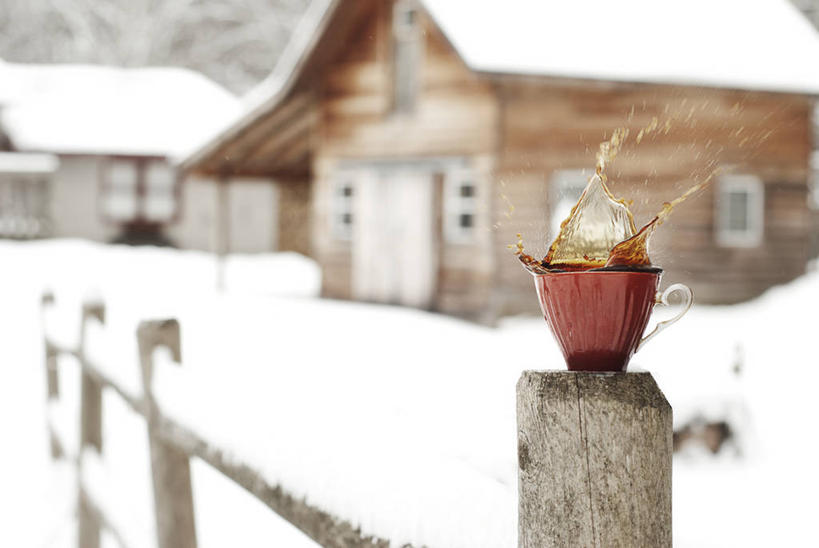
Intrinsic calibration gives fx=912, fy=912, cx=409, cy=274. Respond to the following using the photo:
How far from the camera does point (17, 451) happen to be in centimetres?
600

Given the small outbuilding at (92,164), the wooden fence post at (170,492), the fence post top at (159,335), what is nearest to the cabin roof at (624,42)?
the fence post top at (159,335)

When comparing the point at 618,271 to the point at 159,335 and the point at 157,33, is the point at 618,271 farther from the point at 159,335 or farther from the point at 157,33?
the point at 157,33

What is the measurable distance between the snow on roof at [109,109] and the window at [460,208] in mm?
12795

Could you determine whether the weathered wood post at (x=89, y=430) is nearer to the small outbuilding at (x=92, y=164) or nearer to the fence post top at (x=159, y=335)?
the fence post top at (x=159, y=335)

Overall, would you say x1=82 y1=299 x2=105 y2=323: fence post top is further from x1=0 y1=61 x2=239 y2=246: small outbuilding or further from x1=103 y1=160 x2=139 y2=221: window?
x1=103 y1=160 x2=139 y2=221: window

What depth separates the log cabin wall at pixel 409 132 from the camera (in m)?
13.2

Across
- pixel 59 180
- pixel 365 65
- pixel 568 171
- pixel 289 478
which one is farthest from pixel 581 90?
pixel 59 180

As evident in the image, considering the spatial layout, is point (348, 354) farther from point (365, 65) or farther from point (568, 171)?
point (365, 65)

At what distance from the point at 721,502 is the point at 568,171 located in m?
7.86

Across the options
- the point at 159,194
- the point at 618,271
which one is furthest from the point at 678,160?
the point at 159,194

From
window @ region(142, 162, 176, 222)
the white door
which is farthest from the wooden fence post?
window @ region(142, 162, 176, 222)

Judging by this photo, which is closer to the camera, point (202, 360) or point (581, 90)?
point (202, 360)

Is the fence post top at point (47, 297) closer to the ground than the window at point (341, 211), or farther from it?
closer to the ground

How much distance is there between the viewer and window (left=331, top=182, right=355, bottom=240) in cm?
1588
